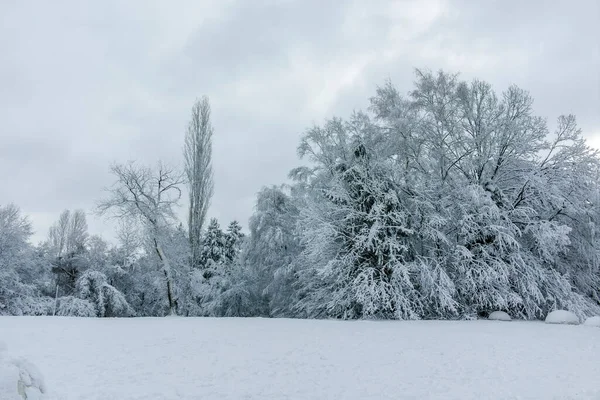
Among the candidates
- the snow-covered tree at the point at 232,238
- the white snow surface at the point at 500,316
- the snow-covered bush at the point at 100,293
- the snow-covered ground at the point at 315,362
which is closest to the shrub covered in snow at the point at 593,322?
the snow-covered ground at the point at 315,362

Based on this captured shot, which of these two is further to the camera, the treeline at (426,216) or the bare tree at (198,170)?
the bare tree at (198,170)

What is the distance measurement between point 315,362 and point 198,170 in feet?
75.6

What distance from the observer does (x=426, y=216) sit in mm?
16844

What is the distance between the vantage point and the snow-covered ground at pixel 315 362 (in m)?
5.72

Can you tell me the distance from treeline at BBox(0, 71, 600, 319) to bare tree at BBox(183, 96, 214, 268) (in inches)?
177

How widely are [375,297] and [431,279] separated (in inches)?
90.4

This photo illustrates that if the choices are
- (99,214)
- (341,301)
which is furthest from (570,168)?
(99,214)

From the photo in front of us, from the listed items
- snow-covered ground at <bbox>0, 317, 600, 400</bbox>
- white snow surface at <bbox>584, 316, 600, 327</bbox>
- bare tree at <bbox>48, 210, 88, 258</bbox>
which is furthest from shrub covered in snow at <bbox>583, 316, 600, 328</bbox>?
bare tree at <bbox>48, 210, 88, 258</bbox>

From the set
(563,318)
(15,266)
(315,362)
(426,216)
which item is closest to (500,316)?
(563,318)

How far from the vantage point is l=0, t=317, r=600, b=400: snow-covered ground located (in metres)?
5.72

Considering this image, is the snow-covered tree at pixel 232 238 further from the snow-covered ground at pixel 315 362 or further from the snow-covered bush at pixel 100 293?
the snow-covered ground at pixel 315 362

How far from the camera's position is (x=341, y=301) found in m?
16.3

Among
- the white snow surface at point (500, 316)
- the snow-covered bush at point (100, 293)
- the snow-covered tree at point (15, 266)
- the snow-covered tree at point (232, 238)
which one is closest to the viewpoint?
the white snow surface at point (500, 316)

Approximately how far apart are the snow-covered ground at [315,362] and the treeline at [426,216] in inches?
172
